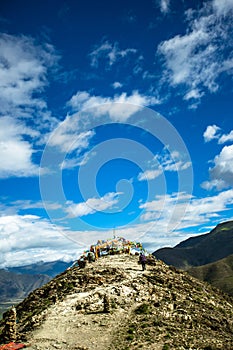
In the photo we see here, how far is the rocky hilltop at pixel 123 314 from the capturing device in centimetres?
2709

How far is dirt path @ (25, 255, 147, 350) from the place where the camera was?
87.0 feet

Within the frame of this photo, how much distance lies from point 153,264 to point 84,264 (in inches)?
467

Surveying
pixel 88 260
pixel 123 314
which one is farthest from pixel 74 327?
pixel 88 260

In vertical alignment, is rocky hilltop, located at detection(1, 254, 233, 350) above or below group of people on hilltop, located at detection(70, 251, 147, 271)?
below

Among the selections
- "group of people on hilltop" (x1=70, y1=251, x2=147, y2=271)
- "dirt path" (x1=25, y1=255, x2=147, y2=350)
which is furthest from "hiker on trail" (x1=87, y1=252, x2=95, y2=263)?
"dirt path" (x1=25, y1=255, x2=147, y2=350)

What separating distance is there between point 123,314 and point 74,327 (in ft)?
18.4

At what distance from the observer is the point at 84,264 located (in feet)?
166

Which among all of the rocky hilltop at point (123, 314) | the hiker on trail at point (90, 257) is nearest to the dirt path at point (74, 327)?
the rocky hilltop at point (123, 314)

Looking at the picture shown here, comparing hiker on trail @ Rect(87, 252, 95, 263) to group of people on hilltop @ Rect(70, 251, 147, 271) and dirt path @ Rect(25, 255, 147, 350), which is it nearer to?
group of people on hilltop @ Rect(70, 251, 147, 271)

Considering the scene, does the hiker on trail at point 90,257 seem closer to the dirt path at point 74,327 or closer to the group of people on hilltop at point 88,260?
the group of people on hilltop at point 88,260

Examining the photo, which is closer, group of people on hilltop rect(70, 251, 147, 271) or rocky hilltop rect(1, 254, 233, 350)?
rocky hilltop rect(1, 254, 233, 350)

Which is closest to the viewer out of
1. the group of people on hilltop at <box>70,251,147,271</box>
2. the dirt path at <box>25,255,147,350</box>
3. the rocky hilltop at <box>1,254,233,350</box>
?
the dirt path at <box>25,255,147,350</box>

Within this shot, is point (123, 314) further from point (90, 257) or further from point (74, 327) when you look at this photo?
point (90, 257)

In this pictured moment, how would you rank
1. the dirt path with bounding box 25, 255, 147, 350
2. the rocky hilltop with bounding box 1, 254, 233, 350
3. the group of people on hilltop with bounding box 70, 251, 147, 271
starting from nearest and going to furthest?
1. the dirt path with bounding box 25, 255, 147, 350
2. the rocky hilltop with bounding box 1, 254, 233, 350
3. the group of people on hilltop with bounding box 70, 251, 147, 271
